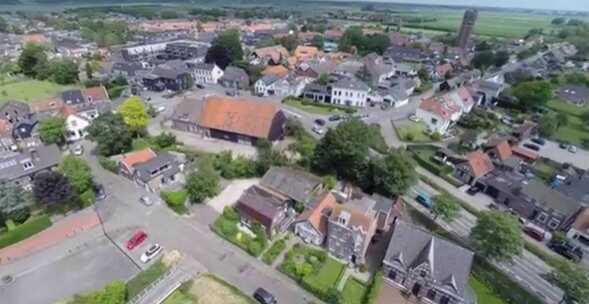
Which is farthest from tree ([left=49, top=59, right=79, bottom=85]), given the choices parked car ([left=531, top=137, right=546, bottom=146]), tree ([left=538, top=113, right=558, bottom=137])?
tree ([left=538, top=113, right=558, bottom=137])

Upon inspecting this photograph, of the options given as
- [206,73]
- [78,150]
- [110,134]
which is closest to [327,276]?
[110,134]

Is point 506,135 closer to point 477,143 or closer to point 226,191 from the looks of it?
point 477,143

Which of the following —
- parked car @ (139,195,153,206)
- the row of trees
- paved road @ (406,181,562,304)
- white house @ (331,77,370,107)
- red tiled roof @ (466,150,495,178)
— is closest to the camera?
paved road @ (406,181,562,304)

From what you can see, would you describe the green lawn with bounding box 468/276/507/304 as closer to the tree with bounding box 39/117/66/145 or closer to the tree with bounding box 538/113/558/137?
the tree with bounding box 538/113/558/137

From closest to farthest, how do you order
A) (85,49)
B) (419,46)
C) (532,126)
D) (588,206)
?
(588,206), (532,126), (85,49), (419,46)

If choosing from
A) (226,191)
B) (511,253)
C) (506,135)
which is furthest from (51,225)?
(506,135)

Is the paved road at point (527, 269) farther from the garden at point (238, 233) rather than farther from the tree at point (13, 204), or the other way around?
the tree at point (13, 204)
